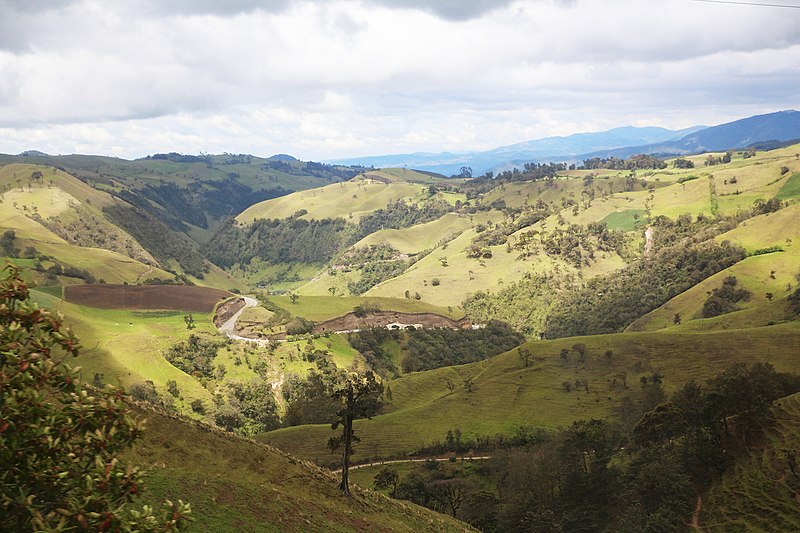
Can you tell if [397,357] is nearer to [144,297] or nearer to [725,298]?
[144,297]

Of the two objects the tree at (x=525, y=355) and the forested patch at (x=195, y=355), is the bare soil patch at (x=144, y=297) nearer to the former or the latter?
the forested patch at (x=195, y=355)

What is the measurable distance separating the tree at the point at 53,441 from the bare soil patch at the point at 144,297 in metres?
153

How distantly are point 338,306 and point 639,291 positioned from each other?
9458 cm

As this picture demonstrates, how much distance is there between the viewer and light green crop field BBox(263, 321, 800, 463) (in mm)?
84875

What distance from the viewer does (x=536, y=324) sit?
194875 millimetres

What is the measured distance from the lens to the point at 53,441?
11.7 metres

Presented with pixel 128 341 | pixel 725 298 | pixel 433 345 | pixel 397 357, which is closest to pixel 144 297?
pixel 128 341

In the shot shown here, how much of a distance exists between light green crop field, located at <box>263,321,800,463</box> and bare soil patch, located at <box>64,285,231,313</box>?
273 ft

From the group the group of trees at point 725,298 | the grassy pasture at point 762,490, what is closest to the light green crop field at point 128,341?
the grassy pasture at point 762,490

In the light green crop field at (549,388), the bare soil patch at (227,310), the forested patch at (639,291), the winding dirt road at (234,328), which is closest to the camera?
the light green crop field at (549,388)

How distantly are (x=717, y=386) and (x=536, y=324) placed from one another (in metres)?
144

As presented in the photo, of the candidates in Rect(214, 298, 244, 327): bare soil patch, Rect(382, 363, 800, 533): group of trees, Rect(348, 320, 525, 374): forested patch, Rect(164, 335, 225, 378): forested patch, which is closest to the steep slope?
Rect(382, 363, 800, 533): group of trees

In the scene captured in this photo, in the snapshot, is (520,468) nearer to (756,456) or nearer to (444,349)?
(756,456)

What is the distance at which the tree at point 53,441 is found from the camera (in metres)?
11.1
